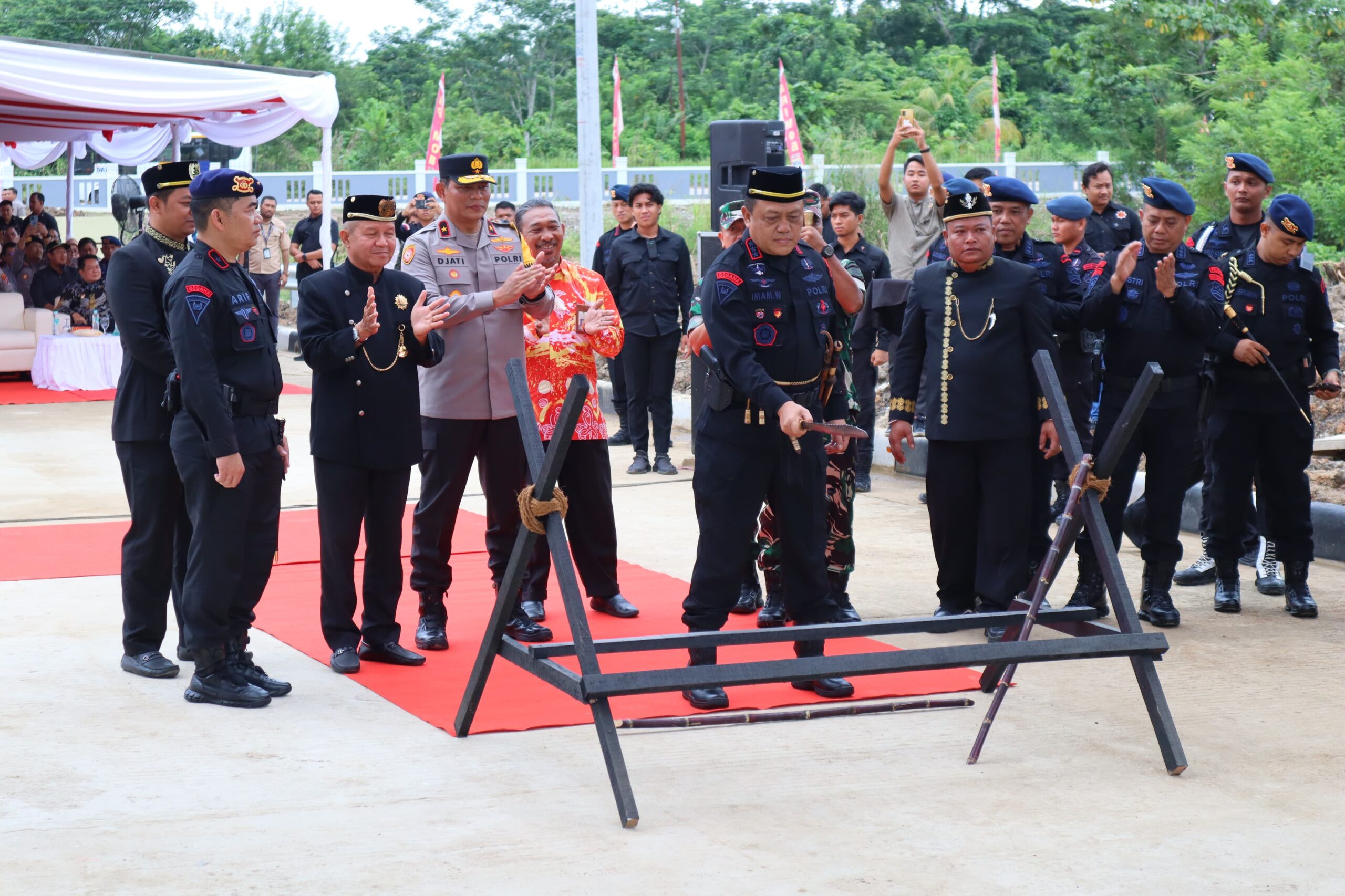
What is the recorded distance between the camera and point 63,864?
355 centimetres

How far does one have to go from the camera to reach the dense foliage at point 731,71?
2719 cm

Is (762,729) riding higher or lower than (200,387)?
lower

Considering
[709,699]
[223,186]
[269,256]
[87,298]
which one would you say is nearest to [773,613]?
[709,699]

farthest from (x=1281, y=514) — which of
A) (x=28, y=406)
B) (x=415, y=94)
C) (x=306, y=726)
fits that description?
(x=415, y=94)

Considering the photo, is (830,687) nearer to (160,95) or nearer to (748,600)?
(748,600)

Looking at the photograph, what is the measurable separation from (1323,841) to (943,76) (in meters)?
36.6

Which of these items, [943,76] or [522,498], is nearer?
[522,498]

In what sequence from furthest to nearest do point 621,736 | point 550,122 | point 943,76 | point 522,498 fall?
1. point 550,122
2. point 943,76
3. point 621,736
4. point 522,498

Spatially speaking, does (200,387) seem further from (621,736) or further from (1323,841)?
(1323,841)

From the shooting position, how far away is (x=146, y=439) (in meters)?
5.14

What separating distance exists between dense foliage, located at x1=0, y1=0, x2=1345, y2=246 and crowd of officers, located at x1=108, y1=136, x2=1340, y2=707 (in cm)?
1676

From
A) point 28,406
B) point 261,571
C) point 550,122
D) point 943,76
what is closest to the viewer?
point 261,571

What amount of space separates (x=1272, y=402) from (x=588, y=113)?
6934mm

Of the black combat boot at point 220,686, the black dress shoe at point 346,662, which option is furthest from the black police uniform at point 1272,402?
the black combat boot at point 220,686
